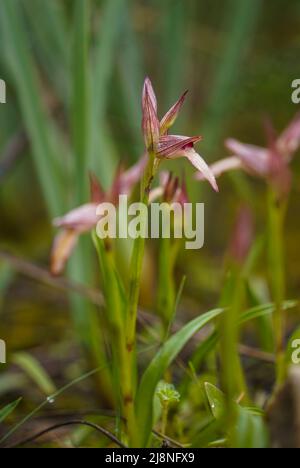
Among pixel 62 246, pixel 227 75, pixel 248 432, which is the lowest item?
pixel 248 432

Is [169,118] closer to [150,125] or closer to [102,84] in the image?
[150,125]

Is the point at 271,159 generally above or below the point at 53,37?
below

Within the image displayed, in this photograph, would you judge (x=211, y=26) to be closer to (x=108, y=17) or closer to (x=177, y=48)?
(x=177, y=48)

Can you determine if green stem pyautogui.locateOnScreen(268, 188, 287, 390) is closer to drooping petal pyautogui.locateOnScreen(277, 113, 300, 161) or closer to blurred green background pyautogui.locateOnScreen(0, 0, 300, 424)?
drooping petal pyautogui.locateOnScreen(277, 113, 300, 161)

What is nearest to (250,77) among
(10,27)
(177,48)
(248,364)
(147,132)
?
(177,48)

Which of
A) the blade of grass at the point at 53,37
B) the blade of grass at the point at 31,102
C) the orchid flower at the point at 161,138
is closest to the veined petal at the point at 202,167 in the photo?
the orchid flower at the point at 161,138

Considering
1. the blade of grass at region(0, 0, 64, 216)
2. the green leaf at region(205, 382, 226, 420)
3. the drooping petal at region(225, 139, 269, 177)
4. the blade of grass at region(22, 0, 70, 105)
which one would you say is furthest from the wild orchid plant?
the blade of grass at region(22, 0, 70, 105)

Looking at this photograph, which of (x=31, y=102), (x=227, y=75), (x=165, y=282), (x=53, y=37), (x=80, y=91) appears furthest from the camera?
(x=227, y=75)

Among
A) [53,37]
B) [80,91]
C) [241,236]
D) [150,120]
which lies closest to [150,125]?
[150,120]
